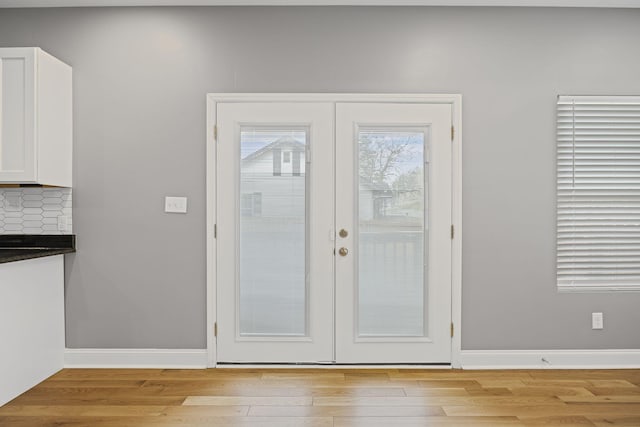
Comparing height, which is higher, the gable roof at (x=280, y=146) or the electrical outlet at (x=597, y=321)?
the gable roof at (x=280, y=146)

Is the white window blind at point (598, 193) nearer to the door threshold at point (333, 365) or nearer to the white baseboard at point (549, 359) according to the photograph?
the white baseboard at point (549, 359)

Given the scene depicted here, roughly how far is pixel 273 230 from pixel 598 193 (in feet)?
7.97

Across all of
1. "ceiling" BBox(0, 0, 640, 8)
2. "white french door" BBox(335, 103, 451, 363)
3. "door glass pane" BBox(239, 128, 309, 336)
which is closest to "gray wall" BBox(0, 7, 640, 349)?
"ceiling" BBox(0, 0, 640, 8)

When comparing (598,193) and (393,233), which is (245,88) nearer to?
(393,233)

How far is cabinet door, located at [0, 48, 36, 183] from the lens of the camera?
127 inches

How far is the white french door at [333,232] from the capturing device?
3668mm

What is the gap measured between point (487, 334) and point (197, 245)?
2.25 metres

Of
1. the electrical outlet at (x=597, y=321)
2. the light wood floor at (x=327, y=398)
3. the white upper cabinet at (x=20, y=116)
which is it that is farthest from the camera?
the electrical outlet at (x=597, y=321)

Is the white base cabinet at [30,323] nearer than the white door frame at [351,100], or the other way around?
the white base cabinet at [30,323]

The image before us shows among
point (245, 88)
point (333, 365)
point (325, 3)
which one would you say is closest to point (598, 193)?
point (333, 365)

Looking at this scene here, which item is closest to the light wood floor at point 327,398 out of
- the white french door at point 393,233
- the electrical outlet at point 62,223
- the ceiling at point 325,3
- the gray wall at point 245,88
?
the white french door at point 393,233

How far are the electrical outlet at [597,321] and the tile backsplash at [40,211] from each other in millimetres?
3954

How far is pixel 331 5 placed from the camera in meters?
3.68

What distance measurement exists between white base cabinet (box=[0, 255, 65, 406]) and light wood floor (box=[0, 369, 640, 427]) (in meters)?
0.13
